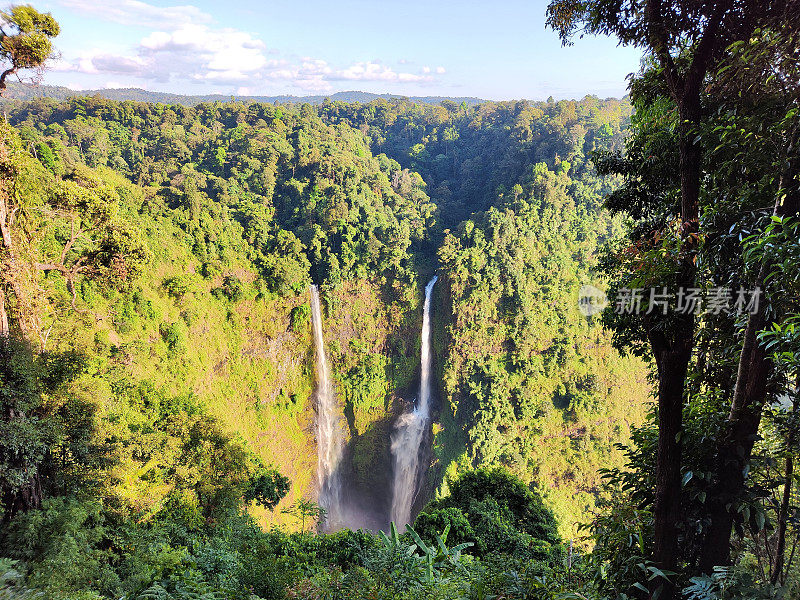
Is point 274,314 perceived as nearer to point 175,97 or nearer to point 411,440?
point 411,440

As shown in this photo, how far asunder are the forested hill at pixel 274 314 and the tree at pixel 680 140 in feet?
19.2

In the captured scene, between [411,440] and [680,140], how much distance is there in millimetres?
20160

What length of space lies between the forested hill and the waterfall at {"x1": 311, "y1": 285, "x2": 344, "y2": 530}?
560 mm

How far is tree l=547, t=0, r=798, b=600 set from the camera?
106 inches

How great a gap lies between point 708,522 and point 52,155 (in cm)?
2062

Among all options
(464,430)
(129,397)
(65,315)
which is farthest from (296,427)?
(65,315)

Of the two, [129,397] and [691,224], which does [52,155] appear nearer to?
[129,397]

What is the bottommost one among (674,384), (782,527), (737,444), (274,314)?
(274,314)

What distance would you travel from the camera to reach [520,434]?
65.5ft

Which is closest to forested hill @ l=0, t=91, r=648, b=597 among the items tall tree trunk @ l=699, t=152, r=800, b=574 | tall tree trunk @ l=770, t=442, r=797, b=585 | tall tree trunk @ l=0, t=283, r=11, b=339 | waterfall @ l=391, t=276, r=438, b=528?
tall tree trunk @ l=0, t=283, r=11, b=339

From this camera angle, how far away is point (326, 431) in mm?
20984

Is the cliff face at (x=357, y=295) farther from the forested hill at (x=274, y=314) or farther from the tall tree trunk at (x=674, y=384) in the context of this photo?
the tall tree trunk at (x=674, y=384)

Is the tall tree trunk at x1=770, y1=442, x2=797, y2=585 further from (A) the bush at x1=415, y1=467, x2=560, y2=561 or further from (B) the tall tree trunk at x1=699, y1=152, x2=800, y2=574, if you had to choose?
(A) the bush at x1=415, y1=467, x2=560, y2=561

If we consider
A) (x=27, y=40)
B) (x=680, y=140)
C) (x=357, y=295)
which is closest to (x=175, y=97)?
(x=357, y=295)
